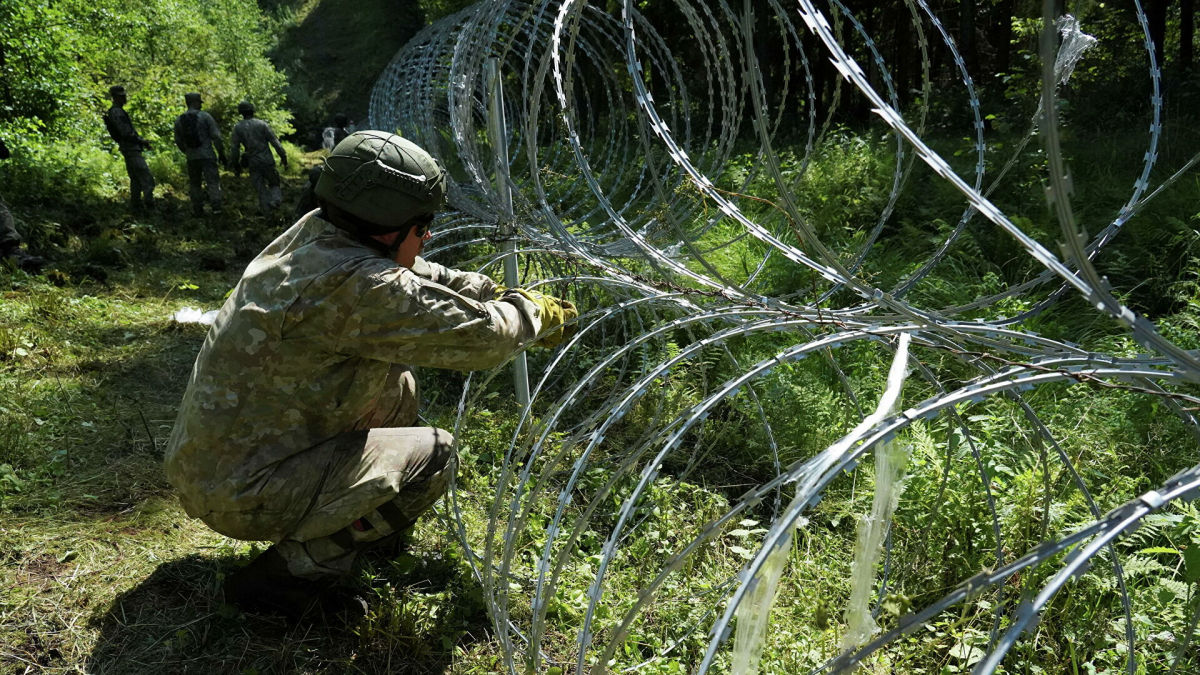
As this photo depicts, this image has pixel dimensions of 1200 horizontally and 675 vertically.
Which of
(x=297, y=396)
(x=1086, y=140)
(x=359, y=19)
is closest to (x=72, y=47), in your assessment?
(x=297, y=396)

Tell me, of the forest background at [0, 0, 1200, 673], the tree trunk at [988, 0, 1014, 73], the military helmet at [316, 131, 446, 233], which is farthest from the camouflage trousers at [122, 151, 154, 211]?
the tree trunk at [988, 0, 1014, 73]

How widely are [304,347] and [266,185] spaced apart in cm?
961

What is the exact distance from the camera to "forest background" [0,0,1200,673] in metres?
2.73

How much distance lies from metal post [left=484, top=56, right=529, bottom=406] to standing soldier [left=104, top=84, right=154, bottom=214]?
7490 millimetres

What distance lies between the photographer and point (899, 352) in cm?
133

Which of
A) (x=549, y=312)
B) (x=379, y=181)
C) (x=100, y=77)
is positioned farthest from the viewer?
(x=100, y=77)

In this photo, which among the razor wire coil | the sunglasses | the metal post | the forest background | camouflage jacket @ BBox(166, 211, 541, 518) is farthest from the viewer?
the metal post

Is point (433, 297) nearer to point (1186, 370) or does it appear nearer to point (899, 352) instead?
point (899, 352)

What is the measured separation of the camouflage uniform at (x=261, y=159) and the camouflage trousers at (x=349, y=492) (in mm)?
8927

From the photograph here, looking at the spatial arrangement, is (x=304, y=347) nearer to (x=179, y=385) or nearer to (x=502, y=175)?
(x=502, y=175)

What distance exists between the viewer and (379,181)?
2.50m

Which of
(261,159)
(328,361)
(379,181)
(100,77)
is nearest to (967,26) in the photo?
(261,159)

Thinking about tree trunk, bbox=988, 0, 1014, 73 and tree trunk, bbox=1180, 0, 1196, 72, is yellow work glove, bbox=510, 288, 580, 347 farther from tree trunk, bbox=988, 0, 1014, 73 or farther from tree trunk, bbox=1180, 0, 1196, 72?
tree trunk, bbox=988, 0, 1014, 73

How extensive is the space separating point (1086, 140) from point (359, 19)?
32.3m
